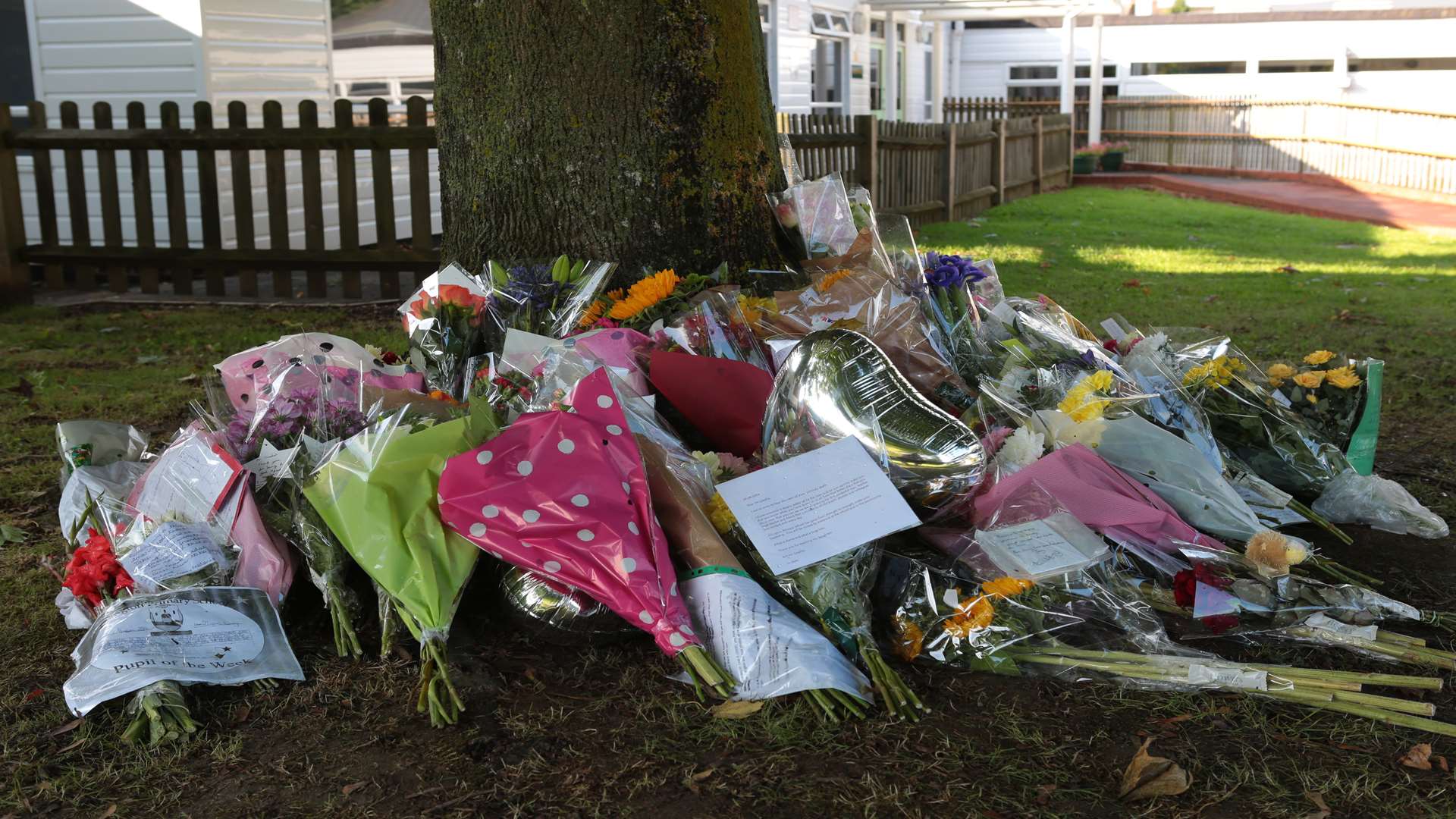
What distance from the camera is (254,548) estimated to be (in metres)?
3.03

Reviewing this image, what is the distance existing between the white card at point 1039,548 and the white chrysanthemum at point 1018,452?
0.78 feet

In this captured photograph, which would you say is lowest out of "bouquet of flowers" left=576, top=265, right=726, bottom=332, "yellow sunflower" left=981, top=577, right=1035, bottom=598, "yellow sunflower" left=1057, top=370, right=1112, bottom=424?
"yellow sunflower" left=981, top=577, right=1035, bottom=598

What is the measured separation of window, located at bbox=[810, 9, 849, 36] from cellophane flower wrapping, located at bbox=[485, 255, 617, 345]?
1636cm

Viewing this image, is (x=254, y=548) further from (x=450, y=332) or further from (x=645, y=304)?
(x=645, y=304)

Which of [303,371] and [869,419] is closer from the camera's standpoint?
[869,419]

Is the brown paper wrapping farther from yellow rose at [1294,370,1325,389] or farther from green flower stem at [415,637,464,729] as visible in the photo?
yellow rose at [1294,370,1325,389]

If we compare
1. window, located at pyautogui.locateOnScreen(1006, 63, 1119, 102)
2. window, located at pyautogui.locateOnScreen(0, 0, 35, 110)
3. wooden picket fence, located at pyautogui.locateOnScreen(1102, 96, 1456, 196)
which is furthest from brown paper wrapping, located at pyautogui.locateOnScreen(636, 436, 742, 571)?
window, located at pyautogui.locateOnScreen(1006, 63, 1119, 102)

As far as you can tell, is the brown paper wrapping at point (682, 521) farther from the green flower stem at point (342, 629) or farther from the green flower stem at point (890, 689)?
the green flower stem at point (342, 629)

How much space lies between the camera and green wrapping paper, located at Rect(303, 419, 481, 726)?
8.95 feet

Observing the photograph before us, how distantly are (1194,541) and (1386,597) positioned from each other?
0.49m

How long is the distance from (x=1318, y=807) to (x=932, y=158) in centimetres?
1197

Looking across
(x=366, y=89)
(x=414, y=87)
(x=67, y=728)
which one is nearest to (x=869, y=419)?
(x=67, y=728)

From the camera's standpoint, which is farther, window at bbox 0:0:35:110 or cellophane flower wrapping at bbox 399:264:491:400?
window at bbox 0:0:35:110

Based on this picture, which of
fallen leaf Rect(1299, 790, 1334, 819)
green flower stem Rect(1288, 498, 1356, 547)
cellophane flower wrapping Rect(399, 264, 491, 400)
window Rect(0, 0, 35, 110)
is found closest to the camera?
A: fallen leaf Rect(1299, 790, 1334, 819)
